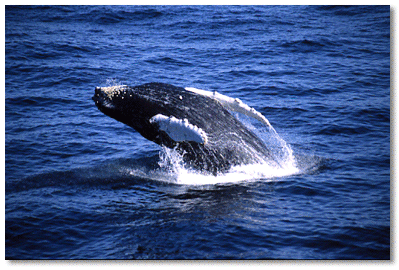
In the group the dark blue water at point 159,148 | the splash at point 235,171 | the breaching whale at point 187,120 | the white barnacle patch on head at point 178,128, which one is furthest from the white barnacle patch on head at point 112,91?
the dark blue water at point 159,148

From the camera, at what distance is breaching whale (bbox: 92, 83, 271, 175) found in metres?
7.90

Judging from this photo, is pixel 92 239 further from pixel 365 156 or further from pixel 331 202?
pixel 365 156

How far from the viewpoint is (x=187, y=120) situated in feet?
26.3

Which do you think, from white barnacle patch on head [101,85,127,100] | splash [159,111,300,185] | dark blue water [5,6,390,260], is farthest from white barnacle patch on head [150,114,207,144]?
dark blue water [5,6,390,260]

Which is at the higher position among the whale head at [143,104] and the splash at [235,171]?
the whale head at [143,104]

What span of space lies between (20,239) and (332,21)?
11135mm

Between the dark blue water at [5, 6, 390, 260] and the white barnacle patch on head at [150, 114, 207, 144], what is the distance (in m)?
1.27

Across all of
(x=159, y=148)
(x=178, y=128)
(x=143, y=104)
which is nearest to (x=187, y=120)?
(x=178, y=128)

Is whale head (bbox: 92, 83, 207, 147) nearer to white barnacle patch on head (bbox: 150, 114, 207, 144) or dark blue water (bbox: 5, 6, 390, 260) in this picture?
white barnacle patch on head (bbox: 150, 114, 207, 144)

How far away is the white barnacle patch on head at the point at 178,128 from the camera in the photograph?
7.75m

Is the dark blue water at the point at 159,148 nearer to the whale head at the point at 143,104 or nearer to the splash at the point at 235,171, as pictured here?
the splash at the point at 235,171

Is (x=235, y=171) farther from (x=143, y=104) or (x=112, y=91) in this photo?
(x=112, y=91)

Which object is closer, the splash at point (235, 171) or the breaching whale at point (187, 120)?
the breaching whale at point (187, 120)

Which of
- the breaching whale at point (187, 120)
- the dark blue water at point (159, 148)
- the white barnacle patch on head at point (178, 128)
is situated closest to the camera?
the dark blue water at point (159, 148)
